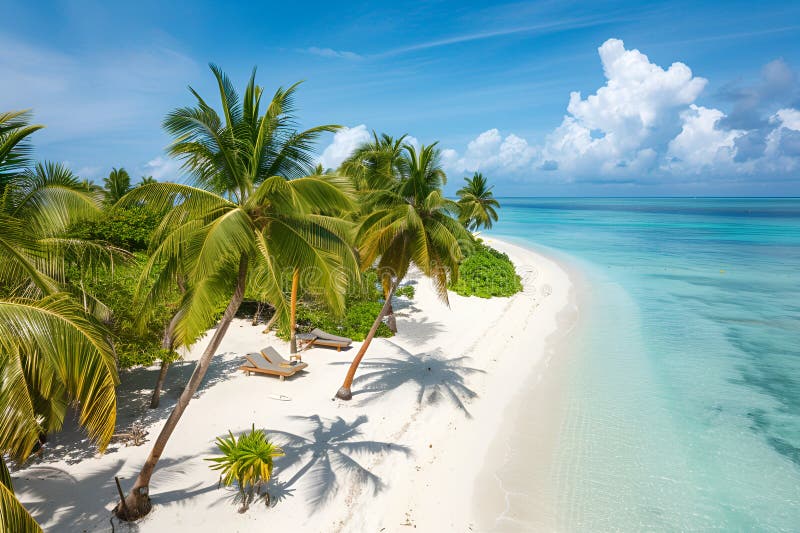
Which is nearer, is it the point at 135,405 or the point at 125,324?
the point at 125,324

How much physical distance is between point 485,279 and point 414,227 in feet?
52.0

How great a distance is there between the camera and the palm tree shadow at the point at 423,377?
40.2 ft

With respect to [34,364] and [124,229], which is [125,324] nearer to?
[124,229]

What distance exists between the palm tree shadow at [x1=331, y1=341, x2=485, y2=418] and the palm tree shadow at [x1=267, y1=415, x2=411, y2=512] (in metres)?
1.71

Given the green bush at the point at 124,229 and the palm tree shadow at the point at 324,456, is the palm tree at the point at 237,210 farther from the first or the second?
the green bush at the point at 124,229

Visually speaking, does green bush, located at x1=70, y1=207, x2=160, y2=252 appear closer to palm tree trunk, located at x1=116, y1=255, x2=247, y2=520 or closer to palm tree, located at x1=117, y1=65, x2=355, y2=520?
palm tree, located at x1=117, y1=65, x2=355, y2=520

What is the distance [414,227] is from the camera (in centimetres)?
1041

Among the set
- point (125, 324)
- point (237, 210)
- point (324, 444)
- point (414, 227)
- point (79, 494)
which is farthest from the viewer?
point (414, 227)

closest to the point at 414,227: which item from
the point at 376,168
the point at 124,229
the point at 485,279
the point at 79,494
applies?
the point at 376,168

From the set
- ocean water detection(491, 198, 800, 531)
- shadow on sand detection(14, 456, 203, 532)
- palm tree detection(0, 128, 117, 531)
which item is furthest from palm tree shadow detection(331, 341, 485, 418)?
palm tree detection(0, 128, 117, 531)

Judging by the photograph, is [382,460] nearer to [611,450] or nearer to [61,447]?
[611,450]

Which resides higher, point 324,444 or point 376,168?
point 376,168

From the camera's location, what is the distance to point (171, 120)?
643 cm

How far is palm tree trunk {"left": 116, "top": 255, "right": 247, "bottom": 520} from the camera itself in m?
6.64
